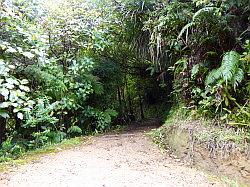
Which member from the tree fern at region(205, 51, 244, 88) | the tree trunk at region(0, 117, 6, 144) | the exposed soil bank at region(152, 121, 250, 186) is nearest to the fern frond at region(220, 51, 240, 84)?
the tree fern at region(205, 51, 244, 88)

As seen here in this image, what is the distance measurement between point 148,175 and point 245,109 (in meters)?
1.79

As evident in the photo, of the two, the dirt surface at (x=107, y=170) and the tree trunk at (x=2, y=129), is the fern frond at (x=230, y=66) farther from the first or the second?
the tree trunk at (x=2, y=129)

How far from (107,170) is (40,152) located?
5.18 ft

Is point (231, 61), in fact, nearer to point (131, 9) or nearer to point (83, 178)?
point (83, 178)

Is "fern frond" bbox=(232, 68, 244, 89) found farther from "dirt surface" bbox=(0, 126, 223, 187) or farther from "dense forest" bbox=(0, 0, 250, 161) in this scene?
"dirt surface" bbox=(0, 126, 223, 187)

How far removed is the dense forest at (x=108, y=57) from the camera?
4.63 m

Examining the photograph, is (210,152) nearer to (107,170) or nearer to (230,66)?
(230,66)

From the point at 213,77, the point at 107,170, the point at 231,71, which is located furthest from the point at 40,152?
the point at 231,71

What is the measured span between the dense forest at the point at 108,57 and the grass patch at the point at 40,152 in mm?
290

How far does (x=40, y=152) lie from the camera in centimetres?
513

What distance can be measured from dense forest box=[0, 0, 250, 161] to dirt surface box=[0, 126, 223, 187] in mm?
844

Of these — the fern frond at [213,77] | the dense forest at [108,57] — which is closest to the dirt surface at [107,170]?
the dense forest at [108,57]

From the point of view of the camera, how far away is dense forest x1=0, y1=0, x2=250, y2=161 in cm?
463

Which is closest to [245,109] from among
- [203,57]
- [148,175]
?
[203,57]
